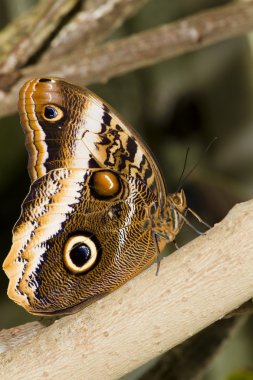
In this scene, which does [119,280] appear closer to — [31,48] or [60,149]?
[60,149]

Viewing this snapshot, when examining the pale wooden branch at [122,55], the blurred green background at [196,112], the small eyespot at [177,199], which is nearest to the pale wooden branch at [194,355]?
the small eyespot at [177,199]

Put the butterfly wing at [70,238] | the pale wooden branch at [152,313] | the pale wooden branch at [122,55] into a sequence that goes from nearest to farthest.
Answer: the pale wooden branch at [152,313] → the butterfly wing at [70,238] → the pale wooden branch at [122,55]

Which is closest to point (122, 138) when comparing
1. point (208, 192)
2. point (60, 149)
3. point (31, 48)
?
point (60, 149)

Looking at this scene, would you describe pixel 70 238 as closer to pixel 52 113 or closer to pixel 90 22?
pixel 52 113

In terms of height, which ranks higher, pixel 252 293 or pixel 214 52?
pixel 252 293

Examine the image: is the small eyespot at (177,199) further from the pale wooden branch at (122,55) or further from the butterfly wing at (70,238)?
the pale wooden branch at (122,55)

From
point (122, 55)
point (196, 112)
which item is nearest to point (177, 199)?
point (122, 55)

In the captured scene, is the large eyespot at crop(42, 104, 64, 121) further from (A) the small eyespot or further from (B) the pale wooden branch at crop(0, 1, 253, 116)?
(B) the pale wooden branch at crop(0, 1, 253, 116)

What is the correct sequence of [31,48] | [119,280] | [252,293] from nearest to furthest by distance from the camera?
1. [252,293]
2. [119,280]
3. [31,48]
